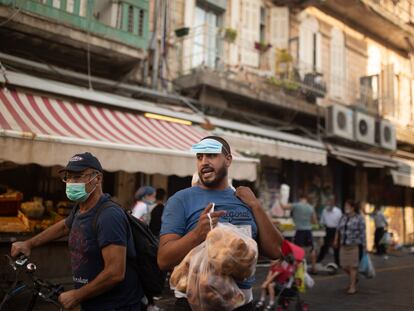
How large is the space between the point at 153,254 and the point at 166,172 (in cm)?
528

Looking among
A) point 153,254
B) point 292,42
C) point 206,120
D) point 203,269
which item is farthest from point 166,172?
point 292,42

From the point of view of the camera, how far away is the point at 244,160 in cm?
899

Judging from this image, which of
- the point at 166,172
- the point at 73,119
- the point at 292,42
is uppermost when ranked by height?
the point at 292,42

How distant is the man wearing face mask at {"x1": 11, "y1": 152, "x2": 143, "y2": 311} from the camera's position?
245cm

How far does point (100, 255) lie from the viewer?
2.57 meters

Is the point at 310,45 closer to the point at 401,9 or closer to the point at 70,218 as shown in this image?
the point at 401,9

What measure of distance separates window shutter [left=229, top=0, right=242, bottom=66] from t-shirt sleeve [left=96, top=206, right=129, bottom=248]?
11268 millimetres

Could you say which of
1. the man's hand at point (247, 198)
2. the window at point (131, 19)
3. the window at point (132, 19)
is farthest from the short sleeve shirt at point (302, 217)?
the man's hand at point (247, 198)

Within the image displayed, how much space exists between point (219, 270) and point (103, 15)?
9.55 m

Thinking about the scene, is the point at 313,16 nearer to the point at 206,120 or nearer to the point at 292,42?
the point at 292,42

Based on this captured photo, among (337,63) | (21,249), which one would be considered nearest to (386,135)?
(337,63)

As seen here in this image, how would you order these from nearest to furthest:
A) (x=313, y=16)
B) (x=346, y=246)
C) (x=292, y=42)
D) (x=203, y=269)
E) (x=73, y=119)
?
(x=203, y=269) < (x=73, y=119) < (x=346, y=246) < (x=292, y=42) < (x=313, y=16)

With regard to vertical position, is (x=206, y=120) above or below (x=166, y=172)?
above

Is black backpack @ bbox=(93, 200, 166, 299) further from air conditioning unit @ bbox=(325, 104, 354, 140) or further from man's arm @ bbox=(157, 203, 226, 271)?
air conditioning unit @ bbox=(325, 104, 354, 140)
